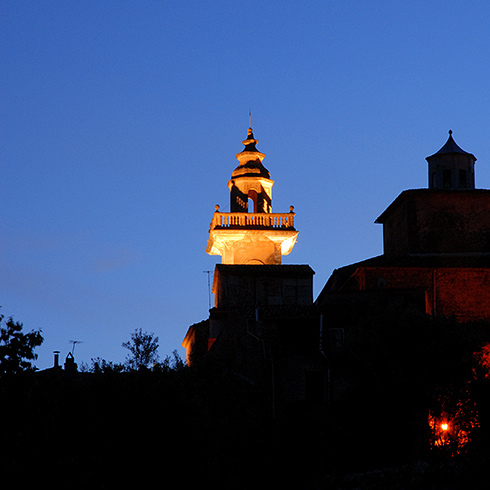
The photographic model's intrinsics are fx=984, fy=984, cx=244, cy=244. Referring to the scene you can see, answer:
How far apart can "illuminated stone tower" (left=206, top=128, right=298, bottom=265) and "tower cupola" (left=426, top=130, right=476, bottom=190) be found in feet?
33.2

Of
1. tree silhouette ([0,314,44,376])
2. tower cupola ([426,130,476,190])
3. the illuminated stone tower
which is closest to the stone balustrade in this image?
the illuminated stone tower

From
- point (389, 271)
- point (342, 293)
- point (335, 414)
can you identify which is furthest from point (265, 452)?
point (389, 271)

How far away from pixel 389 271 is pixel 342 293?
328cm

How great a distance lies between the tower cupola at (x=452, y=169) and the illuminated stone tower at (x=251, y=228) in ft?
33.2

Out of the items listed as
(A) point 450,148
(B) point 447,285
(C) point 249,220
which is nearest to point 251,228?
(C) point 249,220

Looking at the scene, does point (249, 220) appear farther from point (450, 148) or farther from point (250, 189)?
point (450, 148)

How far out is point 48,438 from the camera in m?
25.0

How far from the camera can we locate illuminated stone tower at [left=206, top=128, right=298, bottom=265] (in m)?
54.8

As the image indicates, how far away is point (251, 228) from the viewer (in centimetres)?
5500

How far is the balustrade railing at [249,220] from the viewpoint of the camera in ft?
181

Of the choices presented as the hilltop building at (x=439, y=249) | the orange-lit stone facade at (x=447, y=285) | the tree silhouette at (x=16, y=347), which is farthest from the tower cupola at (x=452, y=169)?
the tree silhouette at (x=16, y=347)

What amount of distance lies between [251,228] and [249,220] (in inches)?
28.0

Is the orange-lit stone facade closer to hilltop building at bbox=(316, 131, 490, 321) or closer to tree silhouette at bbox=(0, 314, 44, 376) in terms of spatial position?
hilltop building at bbox=(316, 131, 490, 321)

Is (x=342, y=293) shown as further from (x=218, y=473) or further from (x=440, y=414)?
(x=218, y=473)
